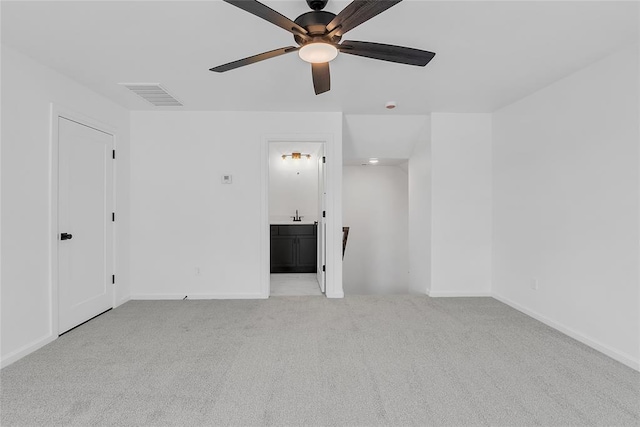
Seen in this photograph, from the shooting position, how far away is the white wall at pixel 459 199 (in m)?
4.32

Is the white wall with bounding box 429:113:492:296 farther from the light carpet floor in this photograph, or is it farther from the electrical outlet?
the light carpet floor

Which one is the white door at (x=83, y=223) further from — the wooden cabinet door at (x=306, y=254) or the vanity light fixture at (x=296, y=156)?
the vanity light fixture at (x=296, y=156)

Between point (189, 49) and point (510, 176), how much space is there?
11.9 ft

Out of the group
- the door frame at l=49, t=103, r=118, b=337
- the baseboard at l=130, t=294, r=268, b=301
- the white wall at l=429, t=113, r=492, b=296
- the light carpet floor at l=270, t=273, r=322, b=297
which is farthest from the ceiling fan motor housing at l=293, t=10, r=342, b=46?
the light carpet floor at l=270, t=273, r=322, b=297

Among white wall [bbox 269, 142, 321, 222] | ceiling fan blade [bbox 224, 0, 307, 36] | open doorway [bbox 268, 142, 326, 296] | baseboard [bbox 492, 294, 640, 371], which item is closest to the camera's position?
ceiling fan blade [bbox 224, 0, 307, 36]

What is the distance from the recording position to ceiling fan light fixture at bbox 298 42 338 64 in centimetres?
190

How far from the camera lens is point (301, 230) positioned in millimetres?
6152

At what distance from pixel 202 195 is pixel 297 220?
267cm

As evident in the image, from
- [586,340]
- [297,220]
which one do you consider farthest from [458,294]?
[297,220]

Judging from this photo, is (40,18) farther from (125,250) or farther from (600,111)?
(600,111)

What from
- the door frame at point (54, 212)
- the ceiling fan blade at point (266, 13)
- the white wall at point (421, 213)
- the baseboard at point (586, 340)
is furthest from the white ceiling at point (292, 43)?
the baseboard at point (586, 340)

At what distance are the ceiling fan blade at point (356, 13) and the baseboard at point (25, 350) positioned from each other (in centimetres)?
322

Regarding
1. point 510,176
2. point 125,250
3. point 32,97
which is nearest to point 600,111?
point 510,176

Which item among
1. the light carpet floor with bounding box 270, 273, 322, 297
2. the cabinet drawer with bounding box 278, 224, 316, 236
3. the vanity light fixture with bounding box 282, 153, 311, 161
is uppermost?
the vanity light fixture with bounding box 282, 153, 311, 161
